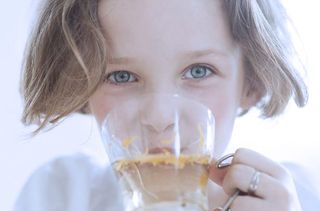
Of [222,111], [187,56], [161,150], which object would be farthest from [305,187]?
[161,150]

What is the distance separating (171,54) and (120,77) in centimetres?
10

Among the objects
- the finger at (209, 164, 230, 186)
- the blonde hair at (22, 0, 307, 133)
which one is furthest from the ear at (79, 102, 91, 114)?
the finger at (209, 164, 230, 186)

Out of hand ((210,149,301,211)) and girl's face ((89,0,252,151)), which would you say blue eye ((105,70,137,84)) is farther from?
hand ((210,149,301,211))

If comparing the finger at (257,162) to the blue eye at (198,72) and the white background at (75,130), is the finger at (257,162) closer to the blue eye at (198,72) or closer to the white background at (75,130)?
the blue eye at (198,72)

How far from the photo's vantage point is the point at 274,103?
109 centimetres

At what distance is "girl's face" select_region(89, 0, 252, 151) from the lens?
84 cm

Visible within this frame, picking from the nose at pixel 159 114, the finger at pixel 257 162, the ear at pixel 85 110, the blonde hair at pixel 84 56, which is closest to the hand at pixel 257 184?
the finger at pixel 257 162

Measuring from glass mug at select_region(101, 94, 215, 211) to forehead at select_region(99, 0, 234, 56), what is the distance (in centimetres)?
17

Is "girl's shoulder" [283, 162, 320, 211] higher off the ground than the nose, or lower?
lower

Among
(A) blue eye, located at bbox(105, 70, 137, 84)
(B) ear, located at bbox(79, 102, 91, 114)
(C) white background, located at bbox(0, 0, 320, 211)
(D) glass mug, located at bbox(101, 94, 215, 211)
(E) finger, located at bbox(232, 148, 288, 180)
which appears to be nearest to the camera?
(D) glass mug, located at bbox(101, 94, 215, 211)

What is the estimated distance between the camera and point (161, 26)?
0.85m

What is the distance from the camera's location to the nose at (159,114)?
0.69 metres

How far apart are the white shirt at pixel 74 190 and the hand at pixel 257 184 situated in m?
0.41

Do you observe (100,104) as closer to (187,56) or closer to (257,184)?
(187,56)
